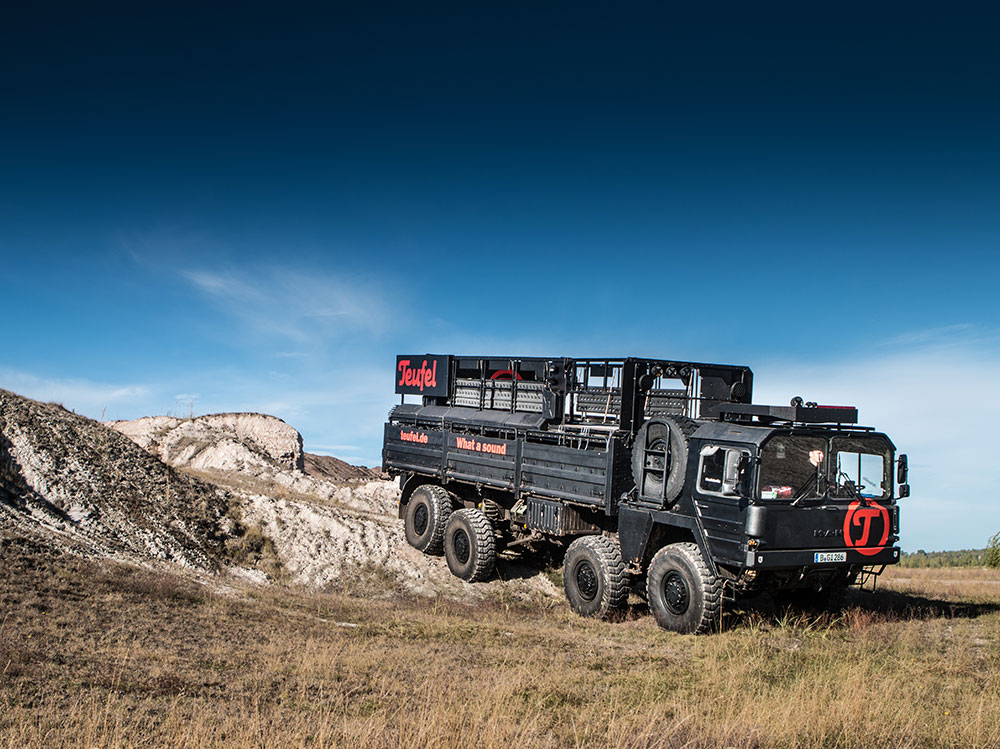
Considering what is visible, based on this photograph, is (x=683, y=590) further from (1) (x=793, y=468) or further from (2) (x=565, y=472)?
(2) (x=565, y=472)

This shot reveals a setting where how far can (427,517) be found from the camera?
54.6 feet

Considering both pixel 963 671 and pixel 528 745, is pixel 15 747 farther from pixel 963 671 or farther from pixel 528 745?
pixel 963 671

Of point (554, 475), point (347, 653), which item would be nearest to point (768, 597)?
point (554, 475)

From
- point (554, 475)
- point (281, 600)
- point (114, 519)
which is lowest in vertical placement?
point (281, 600)

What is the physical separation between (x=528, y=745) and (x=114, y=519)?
11.9 metres

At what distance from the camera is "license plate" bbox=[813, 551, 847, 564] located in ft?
32.6

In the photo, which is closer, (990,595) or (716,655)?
(716,655)

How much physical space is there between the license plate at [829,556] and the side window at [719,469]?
4.66 feet

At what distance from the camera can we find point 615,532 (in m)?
12.6

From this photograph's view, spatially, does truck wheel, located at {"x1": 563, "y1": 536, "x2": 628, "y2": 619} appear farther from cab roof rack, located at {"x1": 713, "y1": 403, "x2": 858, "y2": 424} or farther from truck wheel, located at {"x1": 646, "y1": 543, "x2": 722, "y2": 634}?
cab roof rack, located at {"x1": 713, "y1": 403, "x2": 858, "y2": 424}

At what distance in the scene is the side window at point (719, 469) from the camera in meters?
9.96

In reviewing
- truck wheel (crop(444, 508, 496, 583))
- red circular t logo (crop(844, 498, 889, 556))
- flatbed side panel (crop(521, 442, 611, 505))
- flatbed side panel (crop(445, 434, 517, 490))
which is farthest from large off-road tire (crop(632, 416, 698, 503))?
truck wheel (crop(444, 508, 496, 583))

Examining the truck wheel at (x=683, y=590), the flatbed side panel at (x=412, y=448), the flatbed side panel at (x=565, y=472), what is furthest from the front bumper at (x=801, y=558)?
the flatbed side panel at (x=412, y=448)

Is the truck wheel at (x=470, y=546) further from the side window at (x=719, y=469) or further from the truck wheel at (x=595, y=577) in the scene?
the side window at (x=719, y=469)
